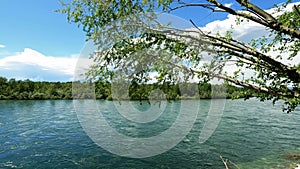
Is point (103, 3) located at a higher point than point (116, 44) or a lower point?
higher

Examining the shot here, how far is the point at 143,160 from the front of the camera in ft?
41.7

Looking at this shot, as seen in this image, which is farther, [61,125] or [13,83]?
[13,83]

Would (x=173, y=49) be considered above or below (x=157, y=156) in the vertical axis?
above

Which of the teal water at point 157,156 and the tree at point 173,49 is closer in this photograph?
the tree at point 173,49

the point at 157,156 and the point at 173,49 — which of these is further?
the point at 157,156

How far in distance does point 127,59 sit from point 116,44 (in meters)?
0.32

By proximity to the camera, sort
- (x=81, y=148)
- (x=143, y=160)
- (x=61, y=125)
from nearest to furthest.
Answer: (x=143, y=160) < (x=81, y=148) < (x=61, y=125)

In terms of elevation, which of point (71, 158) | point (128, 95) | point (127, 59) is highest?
point (127, 59)

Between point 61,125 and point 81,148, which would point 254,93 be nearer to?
A: point 81,148

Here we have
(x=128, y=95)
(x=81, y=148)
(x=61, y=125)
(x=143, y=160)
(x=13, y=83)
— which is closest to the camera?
(x=128, y=95)

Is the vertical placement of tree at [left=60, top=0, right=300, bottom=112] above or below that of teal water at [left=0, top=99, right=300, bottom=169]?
above

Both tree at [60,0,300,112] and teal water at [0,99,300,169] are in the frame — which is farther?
teal water at [0,99,300,169]

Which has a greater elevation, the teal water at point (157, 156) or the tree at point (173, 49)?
the tree at point (173, 49)

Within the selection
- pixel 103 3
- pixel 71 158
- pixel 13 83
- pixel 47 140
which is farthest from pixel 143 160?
pixel 13 83
